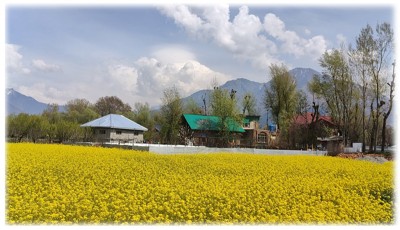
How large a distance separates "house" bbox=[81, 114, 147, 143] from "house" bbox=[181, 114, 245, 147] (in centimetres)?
577

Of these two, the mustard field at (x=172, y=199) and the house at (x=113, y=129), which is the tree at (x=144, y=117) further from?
the mustard field at (x=172, y=199)

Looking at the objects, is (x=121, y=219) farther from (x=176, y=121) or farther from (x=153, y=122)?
(x=153, y=122)

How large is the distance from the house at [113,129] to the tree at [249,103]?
18.1 m

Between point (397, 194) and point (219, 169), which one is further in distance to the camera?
point (219, 169)

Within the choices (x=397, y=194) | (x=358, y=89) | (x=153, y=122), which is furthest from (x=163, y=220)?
(x=153, y=122)

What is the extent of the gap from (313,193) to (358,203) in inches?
46.1

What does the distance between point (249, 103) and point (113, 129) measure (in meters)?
22.3

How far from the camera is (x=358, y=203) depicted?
27.3 feet

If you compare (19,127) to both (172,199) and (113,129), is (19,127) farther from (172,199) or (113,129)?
(172,199)

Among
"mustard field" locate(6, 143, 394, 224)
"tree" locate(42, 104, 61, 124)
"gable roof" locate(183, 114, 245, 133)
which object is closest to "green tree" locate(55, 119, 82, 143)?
"gable roof" locate(183, 114, 245, 133)

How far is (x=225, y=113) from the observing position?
4347 cm

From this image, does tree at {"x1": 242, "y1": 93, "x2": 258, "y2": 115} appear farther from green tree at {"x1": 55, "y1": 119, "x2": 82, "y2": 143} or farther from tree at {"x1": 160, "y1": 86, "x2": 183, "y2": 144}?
green tree at {"x1": 55, "y1": 119, "x2": 82, "y2": 143}

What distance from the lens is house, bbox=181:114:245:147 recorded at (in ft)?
144

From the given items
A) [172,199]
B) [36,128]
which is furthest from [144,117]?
[172,199]
